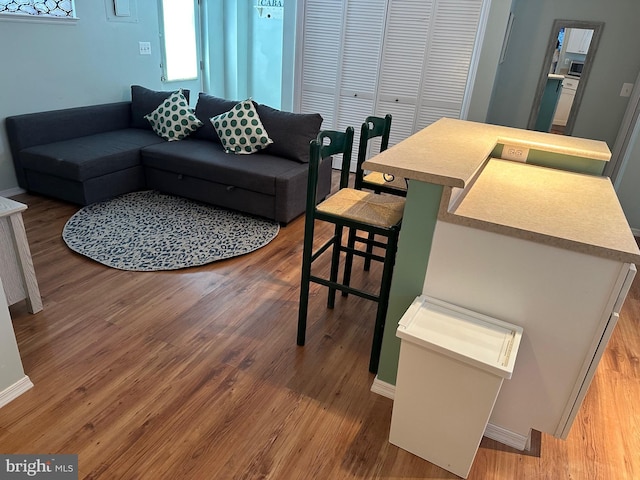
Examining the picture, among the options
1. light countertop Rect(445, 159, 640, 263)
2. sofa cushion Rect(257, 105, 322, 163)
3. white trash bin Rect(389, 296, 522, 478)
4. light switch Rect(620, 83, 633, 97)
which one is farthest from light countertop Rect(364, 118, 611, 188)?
light switch Rect(620, 83, 633, 97)

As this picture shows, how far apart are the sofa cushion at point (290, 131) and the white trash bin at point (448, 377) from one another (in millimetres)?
2252

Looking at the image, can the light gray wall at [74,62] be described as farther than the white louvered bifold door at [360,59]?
No

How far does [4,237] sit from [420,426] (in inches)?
78.6

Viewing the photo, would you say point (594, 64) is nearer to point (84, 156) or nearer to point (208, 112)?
point (208, 112)

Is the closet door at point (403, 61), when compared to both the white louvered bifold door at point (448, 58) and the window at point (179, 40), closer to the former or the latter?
the white louvered bifold door at point (448, 58)

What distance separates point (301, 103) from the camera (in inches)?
200

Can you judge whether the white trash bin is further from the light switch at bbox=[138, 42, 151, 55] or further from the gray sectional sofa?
the light switch at bbox=[138, 42, 151, 55]

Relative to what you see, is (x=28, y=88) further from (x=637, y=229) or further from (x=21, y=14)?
(x=637, y=229)

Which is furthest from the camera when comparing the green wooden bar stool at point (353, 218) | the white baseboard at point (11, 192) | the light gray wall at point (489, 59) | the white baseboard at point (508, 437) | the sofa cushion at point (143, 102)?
the sofa cushion at point (143, 102)

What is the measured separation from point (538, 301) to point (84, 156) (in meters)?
3.36

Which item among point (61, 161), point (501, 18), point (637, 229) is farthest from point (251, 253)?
point (637, 229)

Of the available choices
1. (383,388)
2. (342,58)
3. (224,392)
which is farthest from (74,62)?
(383,388)

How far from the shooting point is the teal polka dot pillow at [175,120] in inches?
161

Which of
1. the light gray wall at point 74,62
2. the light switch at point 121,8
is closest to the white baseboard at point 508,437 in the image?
the light gray wall at point 74,62
